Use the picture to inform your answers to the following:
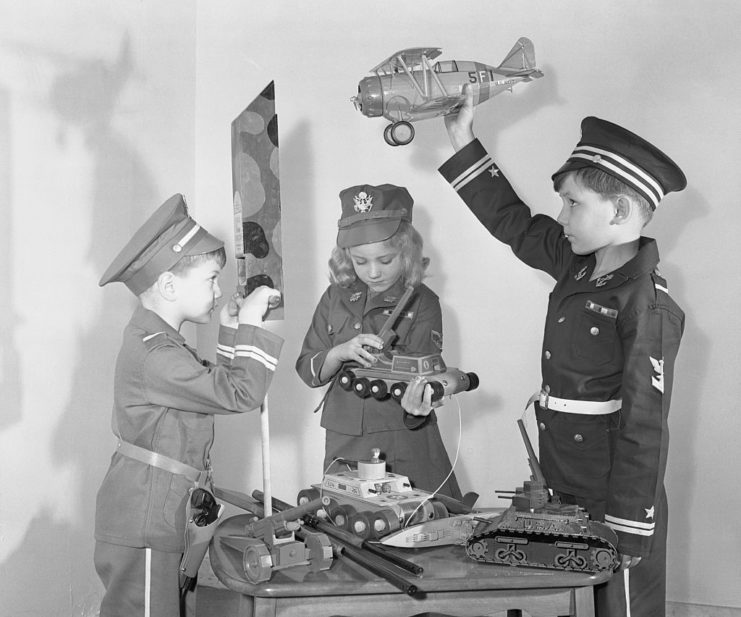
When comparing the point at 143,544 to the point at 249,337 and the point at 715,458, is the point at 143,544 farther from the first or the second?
the point at 715,458

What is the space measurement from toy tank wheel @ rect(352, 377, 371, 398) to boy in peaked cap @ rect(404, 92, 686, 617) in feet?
0.41

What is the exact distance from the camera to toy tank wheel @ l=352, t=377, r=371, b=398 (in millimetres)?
1898

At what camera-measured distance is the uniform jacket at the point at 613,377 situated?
1548 millimetres

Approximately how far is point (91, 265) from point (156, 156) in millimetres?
580

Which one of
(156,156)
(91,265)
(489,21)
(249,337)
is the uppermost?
(489,21)

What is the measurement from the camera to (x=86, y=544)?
7.73ft

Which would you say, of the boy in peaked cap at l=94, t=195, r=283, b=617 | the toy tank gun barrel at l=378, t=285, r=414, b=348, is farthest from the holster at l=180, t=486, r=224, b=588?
the toy tank gun barrel at l=378, t=285, r=414, b=348

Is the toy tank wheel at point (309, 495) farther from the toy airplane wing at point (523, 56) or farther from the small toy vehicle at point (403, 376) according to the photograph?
the toy airplane wing at point (523, 56)

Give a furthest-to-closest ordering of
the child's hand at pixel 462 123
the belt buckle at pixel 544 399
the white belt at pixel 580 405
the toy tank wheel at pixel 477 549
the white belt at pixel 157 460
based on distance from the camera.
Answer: the child's hand at pixel 462 123, the belt buckle at pixel 544 399, the white belt at pixel 580 405, the white belt at pixel 157 460, the toy tank wheel at pixel 477 549

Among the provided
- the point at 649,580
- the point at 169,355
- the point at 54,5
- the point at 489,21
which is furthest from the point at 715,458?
the point at 54,5

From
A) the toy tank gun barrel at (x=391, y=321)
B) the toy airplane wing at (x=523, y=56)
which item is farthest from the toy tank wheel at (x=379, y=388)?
the toy airplane wing at (x=523, y=56)

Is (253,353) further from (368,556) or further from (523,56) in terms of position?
(523,56)

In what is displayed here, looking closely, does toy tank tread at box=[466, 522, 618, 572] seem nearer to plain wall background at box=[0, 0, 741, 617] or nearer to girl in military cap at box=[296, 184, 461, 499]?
girl in military cap at box=[296, 184, 461, 499]

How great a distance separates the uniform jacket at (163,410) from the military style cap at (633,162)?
73 centimetres
